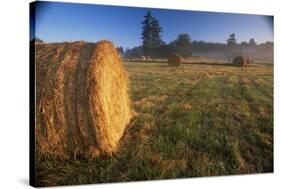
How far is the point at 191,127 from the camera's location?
9.76 meters

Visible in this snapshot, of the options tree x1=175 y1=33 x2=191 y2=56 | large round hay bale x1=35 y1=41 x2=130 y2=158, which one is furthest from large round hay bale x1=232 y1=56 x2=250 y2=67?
large round hay bale x1=35 y1=41 x2=130 y2=158

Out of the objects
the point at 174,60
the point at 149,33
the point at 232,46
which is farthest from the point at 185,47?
the point at 232,46

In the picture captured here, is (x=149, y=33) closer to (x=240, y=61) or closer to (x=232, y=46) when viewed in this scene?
(x=232, y=46)

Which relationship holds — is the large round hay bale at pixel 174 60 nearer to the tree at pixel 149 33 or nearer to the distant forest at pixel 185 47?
the distant forest at pixel 185 47

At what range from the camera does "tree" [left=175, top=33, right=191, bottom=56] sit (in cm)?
984

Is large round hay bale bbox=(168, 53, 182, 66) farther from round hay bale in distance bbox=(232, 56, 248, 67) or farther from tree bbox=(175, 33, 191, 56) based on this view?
round hay bale in distance bbox=(232, 56, 248, 67)

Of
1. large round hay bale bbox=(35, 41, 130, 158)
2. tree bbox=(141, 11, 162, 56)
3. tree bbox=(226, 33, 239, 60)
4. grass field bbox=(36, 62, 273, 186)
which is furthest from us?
tree bbox=(226, 33, 239, 60)

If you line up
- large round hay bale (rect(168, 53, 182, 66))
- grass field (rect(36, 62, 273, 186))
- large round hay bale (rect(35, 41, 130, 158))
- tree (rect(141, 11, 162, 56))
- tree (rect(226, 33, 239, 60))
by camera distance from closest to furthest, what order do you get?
large round hay bale (rect(35, 41, 130, 158)), grass field (rect(36, 62, 273, 186)), tree (rect(141, 11, 162, 56)), large round hay bale (rect(168, 53, 182, 66)), tree (rect(226, 33, 239, 60))

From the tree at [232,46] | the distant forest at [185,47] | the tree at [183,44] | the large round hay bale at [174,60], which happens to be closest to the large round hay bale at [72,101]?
the distant forest at [185,47]

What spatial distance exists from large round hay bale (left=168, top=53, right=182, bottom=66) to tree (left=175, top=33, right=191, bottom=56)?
0.08m

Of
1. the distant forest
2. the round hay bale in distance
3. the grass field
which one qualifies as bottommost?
the grass field

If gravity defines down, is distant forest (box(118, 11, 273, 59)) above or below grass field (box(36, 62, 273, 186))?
above

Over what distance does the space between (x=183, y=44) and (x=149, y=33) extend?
0.68 meters
